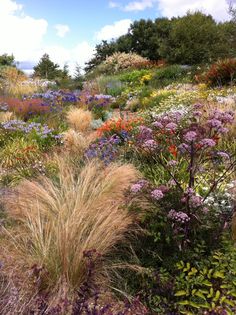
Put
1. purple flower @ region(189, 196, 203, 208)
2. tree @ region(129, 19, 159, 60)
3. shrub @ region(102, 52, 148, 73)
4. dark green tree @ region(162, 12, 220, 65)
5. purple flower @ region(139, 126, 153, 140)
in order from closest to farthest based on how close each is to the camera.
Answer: purple flower @ region(189, 196, 203, 208) < purple flower @ region(139, 126, 153, 140) < dark green tree @ region(162, 12, 220, 65) < shrub @ region(102, 52, 148, 73) < tree @ region(129, 19, 159, 60)

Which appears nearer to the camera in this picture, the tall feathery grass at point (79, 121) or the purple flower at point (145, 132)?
the purple flower at point (145, 132)

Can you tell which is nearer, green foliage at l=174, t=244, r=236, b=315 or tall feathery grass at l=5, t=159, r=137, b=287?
green foliage at l=174, t=244, r=236, b=315

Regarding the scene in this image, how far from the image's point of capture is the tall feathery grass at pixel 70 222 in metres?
2.93

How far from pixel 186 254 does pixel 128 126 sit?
4467mm

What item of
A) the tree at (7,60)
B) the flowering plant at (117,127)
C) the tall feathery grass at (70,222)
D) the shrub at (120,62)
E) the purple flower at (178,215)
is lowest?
the tall feathery grass at (70,222)

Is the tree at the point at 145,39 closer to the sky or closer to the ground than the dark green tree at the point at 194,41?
closer to the sky

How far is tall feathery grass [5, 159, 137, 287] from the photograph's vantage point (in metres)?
2.93

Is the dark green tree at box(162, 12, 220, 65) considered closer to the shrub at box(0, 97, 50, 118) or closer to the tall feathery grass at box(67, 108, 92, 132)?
the shrub at box(0, 97, 50, 118)

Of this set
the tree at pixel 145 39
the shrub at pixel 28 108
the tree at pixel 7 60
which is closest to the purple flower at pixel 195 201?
the shrub at pixel 28 108

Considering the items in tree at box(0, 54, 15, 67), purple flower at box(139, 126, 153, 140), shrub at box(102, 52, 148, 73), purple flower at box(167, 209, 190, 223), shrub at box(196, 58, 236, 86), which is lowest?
purple flower at box(167, 209, 190, 223)

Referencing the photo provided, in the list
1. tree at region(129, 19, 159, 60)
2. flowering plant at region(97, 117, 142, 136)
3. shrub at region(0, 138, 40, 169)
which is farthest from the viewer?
tree at region(129, 19, 159, 60)

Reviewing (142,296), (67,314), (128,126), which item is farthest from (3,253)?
(128,126)

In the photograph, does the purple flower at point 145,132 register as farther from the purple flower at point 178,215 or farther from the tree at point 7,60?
the tree at point 7,60

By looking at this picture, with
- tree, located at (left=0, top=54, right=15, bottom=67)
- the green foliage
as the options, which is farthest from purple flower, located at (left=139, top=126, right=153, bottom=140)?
tree, located at (left=0, top=54, right=15, bottom=67)
